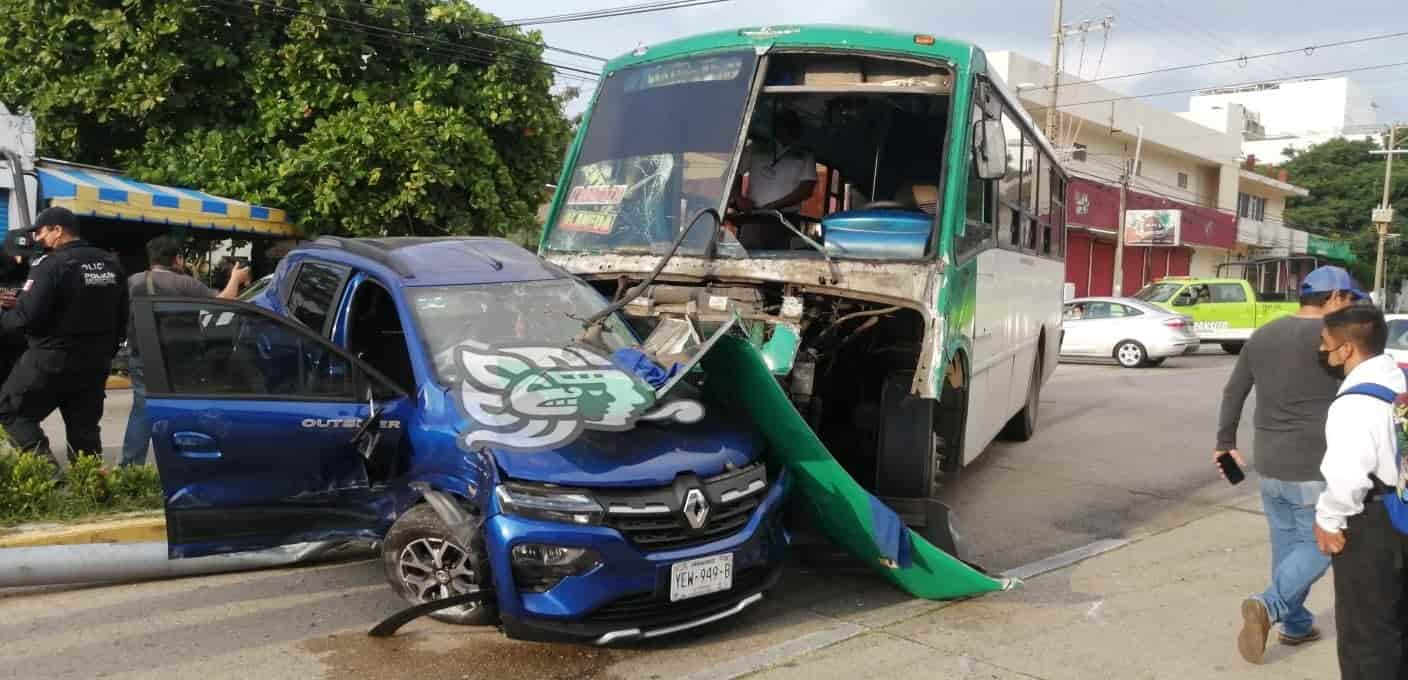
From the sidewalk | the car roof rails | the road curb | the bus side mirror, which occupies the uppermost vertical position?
the bus side mirror

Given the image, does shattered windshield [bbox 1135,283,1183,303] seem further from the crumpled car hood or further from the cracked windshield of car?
the crumpled car hood

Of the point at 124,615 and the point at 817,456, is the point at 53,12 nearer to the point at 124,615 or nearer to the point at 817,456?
the point at 124,615

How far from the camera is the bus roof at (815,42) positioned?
6.70 m

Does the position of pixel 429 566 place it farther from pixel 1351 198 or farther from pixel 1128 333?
pixel 1351 198

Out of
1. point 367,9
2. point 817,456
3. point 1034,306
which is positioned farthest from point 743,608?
point 367,9

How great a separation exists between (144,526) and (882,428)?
13.2 feet

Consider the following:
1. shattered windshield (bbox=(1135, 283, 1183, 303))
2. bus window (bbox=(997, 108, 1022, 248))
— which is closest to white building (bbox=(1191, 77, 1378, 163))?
shattered windshield (bbox=(1135, 283, 1183, 303))

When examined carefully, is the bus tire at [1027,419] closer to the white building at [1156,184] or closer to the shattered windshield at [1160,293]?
the shattered windshield at [1160,293]

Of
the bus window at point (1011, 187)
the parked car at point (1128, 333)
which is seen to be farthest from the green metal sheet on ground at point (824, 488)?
the parked car at point (1128, 333)

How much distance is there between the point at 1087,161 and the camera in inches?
1508

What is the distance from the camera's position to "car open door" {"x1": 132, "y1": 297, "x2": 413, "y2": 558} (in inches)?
194

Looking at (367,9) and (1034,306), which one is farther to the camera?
(367,9)

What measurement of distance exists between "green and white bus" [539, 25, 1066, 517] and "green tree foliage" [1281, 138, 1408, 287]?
58408 millimetres

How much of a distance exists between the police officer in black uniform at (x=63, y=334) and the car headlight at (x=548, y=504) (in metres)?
3.54
